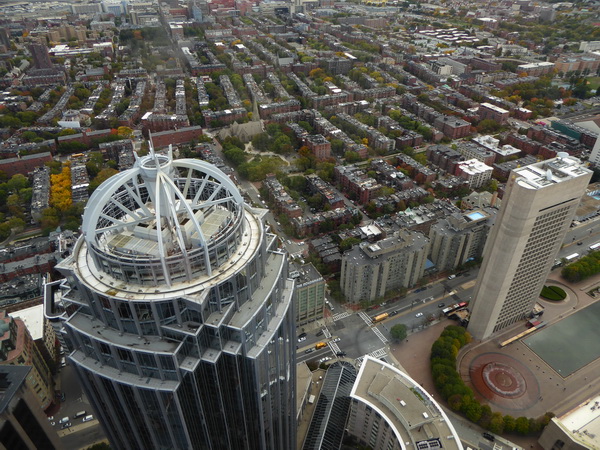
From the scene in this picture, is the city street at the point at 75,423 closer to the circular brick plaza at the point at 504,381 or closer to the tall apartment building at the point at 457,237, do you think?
the circular brick plaza at the point at 504,381

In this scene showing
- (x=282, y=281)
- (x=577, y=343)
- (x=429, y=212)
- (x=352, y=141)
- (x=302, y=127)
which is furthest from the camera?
(x=302, y=127)

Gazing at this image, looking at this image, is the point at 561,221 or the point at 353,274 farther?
the point at 353,274

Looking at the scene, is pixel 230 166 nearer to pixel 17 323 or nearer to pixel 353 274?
pixel 353 274

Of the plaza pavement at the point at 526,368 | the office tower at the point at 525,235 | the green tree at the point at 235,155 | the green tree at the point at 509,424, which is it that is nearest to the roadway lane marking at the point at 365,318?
the plaza pavement at the point at 526,368

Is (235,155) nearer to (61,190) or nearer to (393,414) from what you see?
(61,190)

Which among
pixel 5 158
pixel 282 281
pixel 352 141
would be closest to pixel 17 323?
pixel 282 281

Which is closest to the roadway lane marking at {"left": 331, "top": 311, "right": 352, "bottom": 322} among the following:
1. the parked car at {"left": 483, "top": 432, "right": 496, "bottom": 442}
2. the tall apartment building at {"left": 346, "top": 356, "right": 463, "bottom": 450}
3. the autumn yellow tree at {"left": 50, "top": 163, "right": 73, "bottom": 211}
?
the tall apartment building at {"left": 346, "top": 356, "right": 463, "bottom": 450}
